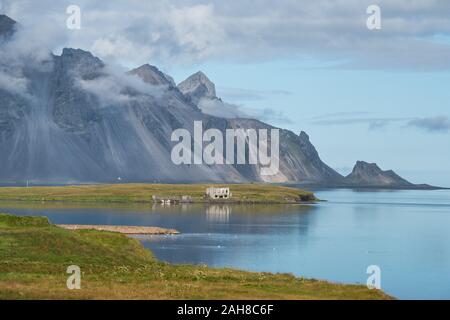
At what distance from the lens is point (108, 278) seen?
2277 inches

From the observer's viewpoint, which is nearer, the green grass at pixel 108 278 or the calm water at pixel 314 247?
the green grass at pixel 108 278

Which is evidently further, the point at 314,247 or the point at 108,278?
the point at 314,247

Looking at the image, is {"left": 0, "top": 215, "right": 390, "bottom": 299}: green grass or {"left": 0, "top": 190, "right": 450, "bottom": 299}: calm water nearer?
{"left": 0, "top": 215, "right": 390, "bottom": 299}: green grass

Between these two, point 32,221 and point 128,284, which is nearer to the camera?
point 128,284

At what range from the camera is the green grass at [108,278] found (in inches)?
1948

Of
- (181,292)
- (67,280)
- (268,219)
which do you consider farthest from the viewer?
(268,219)

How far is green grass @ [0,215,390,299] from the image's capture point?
49.5 m

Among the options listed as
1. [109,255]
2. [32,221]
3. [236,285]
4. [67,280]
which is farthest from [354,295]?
[32,221]

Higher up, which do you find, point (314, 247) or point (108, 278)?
point (108, 278)

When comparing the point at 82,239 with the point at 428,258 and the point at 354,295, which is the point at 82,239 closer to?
the point at 354,295

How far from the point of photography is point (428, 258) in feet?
377
